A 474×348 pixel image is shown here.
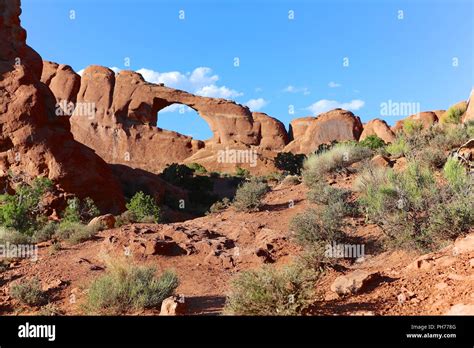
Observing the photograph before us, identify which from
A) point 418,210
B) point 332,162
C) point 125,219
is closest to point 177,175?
point 125,219

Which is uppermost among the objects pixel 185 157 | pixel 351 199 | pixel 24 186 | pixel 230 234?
pixel 185 157

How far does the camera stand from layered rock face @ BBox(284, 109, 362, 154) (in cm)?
5459

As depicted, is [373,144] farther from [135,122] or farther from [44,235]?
[135,122]

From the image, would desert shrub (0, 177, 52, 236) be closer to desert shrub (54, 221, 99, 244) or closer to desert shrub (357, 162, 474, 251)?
desert shrub (54, 221, 99, 244)

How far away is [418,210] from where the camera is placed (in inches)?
315

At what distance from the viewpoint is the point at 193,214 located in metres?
23.1

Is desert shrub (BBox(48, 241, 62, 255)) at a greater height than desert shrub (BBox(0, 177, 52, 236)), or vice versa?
desert shrub (BBox(0, 177, 52, 236))

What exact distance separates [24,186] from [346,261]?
15047 millimetres

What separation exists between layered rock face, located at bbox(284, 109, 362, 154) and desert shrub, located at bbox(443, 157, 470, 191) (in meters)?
44.9

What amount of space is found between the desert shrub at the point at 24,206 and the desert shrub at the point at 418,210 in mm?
9753

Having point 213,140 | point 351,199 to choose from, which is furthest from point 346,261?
point 213,140

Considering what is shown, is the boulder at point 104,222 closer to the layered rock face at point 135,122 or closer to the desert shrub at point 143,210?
the desert shrub at point 143,210

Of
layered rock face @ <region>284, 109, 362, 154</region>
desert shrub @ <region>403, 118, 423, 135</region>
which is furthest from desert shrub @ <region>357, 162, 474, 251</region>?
layered rock face @ <region>284, 109, 362, 154</region>
